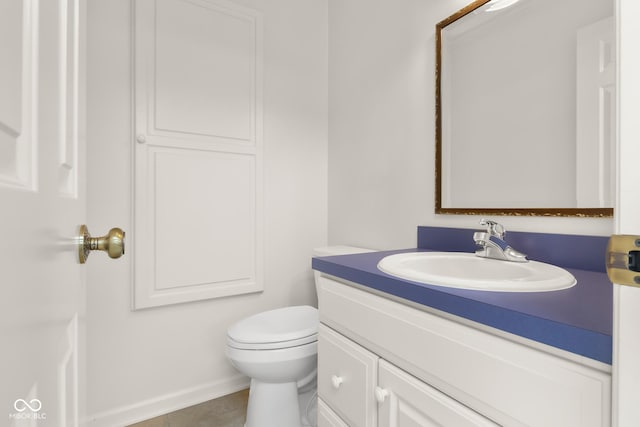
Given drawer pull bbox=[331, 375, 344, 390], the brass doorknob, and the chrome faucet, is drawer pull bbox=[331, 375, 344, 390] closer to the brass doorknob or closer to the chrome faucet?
the chrome faucet

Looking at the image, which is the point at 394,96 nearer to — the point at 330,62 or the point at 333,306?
the point at 330,62

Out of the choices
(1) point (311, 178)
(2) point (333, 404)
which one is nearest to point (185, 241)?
(1) point (311, 178)

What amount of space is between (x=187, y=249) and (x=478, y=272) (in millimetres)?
1295

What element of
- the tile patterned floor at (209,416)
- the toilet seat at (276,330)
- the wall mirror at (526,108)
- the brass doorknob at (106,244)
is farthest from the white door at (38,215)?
the tile patterned floor at (209,416)

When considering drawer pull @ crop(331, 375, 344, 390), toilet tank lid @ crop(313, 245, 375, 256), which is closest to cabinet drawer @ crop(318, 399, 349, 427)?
drawer pull @ crop(331, 375, 344, 390)

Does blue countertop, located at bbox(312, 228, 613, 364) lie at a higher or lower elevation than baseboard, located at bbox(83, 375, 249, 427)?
higher

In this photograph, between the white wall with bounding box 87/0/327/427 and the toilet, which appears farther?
the white wall with bounding box 87/0/327/427

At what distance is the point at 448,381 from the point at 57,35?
0.84 metres

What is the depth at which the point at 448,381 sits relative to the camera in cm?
61

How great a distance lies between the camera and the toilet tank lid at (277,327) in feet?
4.01

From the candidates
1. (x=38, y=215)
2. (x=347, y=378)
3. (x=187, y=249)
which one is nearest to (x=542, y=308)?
(x=347, y=378)

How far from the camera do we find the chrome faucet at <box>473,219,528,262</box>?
0.92m

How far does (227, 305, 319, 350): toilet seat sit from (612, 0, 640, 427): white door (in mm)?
1027

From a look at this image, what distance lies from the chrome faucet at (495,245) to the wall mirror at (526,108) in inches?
5.0
